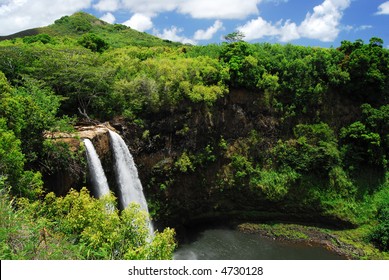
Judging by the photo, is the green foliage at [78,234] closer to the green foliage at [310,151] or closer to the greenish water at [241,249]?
the greenish water at [241,249]

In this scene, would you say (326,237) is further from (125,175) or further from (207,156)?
(125,175)

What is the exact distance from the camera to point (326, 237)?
23.0m

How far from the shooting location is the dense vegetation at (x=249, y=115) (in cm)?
2075

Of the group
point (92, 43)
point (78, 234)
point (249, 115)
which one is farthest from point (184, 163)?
point (92, 43)

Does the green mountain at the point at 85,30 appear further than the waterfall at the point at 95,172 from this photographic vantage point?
Yes

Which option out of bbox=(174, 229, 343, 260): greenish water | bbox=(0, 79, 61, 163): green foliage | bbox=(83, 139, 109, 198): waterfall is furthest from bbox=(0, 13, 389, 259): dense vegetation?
bbox=(83, 139, 109, 198): waterfall

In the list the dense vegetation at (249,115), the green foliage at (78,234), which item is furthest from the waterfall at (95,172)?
the green foliage at (78,234)

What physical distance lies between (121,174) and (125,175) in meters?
0.29

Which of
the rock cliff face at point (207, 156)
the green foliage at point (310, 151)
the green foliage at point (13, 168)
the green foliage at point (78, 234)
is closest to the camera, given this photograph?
the green foliage at point (78, 234)

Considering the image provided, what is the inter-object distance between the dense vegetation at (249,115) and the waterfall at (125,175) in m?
1.81

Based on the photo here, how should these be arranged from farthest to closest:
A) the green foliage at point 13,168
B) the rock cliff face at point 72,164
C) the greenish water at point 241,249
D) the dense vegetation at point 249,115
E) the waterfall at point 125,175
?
the greenish water at point 241,249, the dense vegetation at point 249,115, the waterfall at point 125,175, the rock cliff face at point 72,164, the green foliage at point 13,168

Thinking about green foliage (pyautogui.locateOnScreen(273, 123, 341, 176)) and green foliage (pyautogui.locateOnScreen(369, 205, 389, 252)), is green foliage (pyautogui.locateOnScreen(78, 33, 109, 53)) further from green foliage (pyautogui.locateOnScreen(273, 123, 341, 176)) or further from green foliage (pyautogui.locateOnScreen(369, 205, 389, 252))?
green foliage (pyautogui.locateOnScreen(369, 205, 389, 252))

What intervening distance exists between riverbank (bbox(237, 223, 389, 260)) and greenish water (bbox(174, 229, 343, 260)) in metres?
0.47

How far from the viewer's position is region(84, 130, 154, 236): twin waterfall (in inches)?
654
